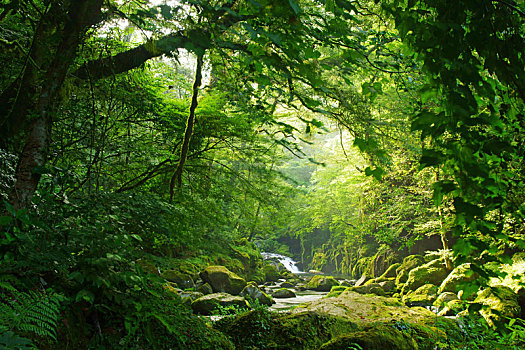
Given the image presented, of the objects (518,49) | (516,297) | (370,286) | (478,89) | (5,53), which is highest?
(5,53)

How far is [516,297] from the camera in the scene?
20.2 feet

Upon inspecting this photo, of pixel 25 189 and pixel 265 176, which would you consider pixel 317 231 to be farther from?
pixel 25 189

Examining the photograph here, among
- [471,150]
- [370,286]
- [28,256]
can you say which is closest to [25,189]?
[28,256]

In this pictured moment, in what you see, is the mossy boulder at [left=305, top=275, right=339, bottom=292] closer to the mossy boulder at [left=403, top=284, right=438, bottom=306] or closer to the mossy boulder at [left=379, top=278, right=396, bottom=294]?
the mossy boulder at [left=379, top=278, right=396, bottom=294]

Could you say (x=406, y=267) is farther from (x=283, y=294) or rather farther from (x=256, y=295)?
(x=256, y=295)

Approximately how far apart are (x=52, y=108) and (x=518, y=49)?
3.10 meters

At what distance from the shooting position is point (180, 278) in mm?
10227

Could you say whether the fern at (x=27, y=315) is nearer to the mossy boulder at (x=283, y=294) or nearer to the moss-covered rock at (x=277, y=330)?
the moss-covered rock at (x=277, y=330)

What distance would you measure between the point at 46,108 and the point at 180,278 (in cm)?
867

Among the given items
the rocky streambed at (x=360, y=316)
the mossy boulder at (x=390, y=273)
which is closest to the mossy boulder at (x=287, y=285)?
the rocky streambed at (x=360, y=316)

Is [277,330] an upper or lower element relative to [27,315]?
lower

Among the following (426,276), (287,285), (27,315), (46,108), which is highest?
(46,108)

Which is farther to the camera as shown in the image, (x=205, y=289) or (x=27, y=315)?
(x=205, y=289)

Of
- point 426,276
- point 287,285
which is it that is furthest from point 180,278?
point 426,276
